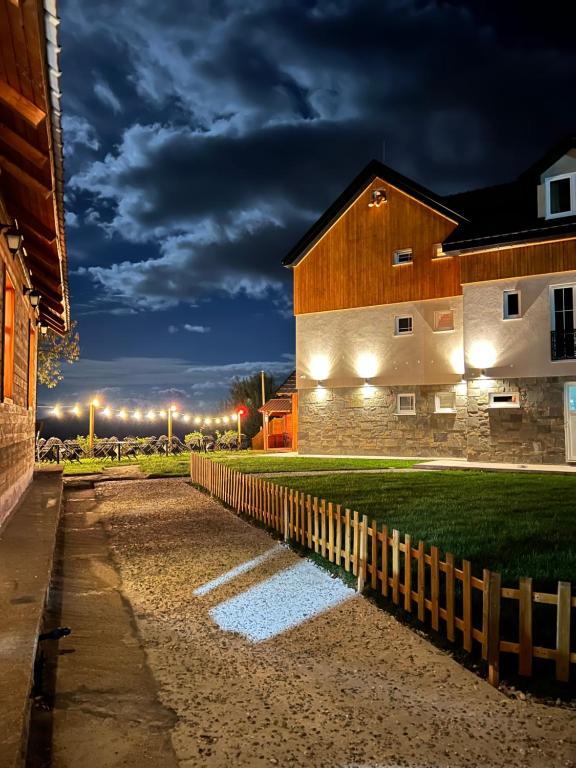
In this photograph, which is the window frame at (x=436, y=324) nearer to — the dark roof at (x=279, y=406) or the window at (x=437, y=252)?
the window at (x=437, y=252)

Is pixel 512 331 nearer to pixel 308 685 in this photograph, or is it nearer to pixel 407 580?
pixel 407 580

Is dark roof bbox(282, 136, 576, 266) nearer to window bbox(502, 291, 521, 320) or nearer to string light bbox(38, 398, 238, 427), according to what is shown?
window bbox(502, 291, 521, 320)

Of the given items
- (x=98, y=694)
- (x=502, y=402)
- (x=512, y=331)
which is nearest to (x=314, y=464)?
(x=502, y=402)

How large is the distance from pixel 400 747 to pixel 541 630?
265cm

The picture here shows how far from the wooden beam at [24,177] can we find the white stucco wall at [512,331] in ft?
55.3

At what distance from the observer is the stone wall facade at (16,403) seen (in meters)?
8.10

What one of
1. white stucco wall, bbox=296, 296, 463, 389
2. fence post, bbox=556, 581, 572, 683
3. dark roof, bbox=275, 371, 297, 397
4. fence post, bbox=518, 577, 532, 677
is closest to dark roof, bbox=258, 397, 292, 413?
dark roof, bbox=275, 371, 297, 397

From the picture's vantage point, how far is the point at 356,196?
25.6 metres

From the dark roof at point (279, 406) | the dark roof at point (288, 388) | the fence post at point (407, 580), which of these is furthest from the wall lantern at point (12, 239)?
the dark roof at point (279, 406)

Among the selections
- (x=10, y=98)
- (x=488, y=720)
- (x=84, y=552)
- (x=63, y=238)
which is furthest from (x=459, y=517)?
(x=10, y=98)

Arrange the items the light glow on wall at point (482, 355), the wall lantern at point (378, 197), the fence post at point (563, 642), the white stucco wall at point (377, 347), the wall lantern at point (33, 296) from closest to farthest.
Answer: the fence post at point (563, 642) → the wall lantern at point (33, 296) → the light glow on wall at point (482, 355) → the white stucco wall at point (377, 347) → the wall lantern at point (378, 197)

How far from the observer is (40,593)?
533 cm

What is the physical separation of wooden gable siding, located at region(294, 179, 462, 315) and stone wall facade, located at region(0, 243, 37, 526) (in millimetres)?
14702

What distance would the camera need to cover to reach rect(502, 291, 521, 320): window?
2066 centimetres
